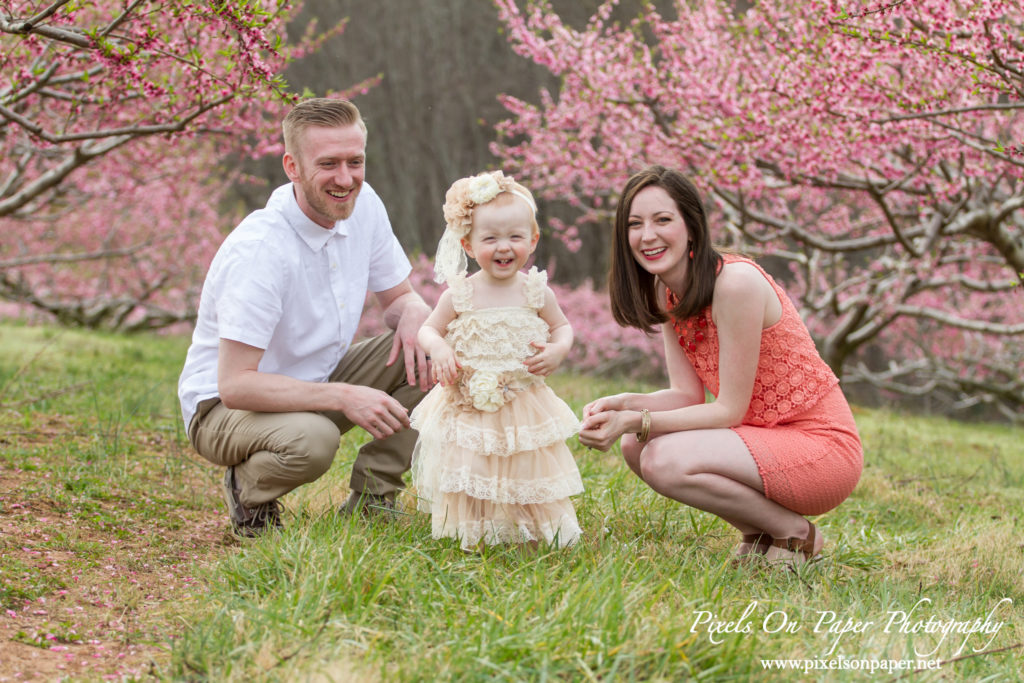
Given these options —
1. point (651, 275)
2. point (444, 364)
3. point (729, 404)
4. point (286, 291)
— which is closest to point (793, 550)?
point (729, 404)

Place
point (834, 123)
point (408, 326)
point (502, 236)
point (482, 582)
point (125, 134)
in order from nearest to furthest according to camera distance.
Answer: point (482, 582) < point (502, 236) < point (408, 326) < point (125, 134) < point (834, 123)

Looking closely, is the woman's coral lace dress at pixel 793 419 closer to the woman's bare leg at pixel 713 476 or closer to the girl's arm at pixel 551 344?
the woman's bare leg at pixel 713 476

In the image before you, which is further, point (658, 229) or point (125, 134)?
point (125, 134)

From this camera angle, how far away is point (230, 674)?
191cm

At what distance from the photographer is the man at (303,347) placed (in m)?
2.88

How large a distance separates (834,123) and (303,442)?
388 cm

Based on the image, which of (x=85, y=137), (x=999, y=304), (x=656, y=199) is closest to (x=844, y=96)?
(x=656, y=199)

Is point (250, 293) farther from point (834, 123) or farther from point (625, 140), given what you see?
point (625, 140)

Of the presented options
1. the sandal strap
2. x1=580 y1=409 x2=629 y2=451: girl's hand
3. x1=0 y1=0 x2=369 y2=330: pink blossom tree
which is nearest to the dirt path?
x1=580 y1=409 x2=629 y2=451: girl's hand

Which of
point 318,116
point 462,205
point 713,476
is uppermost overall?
point 318,116

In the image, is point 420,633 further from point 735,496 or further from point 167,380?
point 167,380

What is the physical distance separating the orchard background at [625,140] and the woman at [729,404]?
3.09 feet

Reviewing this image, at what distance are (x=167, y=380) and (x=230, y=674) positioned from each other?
15.2ft

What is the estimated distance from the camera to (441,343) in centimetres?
275
